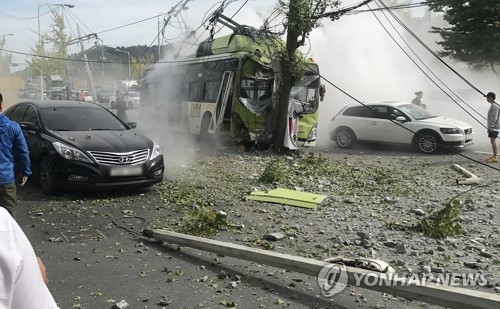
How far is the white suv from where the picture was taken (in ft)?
45.0

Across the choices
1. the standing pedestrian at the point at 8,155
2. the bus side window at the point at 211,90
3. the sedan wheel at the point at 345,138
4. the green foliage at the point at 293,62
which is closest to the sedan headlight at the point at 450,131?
the sedan wheel at the point at 345,138

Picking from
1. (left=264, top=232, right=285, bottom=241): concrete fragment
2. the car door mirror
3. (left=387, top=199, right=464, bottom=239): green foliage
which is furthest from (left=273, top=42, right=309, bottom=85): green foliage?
(left=264, top=232, right=285, bottom=241): concrete fragment

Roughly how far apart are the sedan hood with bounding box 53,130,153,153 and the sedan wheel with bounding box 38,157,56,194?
19.3 inches

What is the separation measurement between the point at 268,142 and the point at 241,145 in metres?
0.86

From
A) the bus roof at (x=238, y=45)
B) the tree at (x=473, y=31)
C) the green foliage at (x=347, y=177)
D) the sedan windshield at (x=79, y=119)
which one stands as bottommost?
the green foliage at (x=347, y=177)

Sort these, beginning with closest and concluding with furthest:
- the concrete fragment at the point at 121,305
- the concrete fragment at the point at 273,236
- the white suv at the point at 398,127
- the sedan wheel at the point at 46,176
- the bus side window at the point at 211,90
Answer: the concrete fragment at the point at 121,305 < the concrete fragment at the point at 273,236 < the sedan wheel at the point at 46,176 < the white suv at the point at 398,127 < the bus side window at the point at 211,90

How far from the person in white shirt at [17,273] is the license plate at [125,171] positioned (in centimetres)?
628

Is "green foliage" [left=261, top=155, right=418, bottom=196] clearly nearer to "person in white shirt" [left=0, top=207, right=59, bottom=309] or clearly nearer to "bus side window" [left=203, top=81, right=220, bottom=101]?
"bus side window" [left=203, top=81, right=220, bottom=101]

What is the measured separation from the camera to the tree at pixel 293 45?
11859 mm

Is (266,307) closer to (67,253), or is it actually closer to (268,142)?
(67,253)

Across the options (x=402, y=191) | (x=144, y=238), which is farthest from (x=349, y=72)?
(x=144, y=238)

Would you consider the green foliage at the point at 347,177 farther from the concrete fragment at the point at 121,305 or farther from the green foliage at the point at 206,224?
the concrete fragment at the point at 121,305

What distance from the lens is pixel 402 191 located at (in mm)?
8406

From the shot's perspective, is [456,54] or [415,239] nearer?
[415,239]
